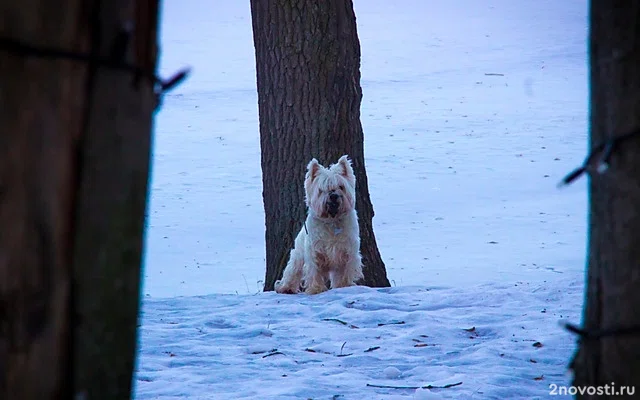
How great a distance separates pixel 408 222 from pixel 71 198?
588 inches

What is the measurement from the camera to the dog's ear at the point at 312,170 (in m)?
8.37

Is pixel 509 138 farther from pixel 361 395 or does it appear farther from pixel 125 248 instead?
pixel 125 248

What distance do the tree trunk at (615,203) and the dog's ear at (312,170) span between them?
630 centimetres

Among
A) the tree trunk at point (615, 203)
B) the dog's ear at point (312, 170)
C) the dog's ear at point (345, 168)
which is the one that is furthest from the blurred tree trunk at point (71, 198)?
the dog's ear at point (345, 168)

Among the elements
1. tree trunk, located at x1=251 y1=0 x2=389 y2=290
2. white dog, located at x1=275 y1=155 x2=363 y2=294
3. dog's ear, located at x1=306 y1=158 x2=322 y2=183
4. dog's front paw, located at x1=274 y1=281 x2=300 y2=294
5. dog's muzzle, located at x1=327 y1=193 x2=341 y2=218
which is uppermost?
tree trunk, located at x1=251 y1=0 x2=389 y2=290

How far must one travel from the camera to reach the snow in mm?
5219

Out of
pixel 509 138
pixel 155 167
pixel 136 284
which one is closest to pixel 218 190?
pixel 155 167

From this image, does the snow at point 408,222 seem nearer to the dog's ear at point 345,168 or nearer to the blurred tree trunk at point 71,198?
the dog's ear at point 345,168

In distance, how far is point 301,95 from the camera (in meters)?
8.61

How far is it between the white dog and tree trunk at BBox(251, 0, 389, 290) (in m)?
0.27

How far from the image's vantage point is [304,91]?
28.2 feet

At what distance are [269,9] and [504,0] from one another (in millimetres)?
41299

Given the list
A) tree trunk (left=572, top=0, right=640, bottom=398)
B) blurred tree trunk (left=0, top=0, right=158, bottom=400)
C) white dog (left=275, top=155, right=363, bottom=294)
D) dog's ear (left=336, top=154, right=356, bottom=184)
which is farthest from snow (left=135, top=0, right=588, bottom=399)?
blurred tree trunk (left=0, top=0, right=158, bottom=400)

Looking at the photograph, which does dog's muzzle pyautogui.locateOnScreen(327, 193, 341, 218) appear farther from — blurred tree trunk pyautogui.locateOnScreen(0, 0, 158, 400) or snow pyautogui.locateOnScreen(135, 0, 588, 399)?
blurred tree trunk pyautogui.locateOnScreen(0, 0, 158, 400)
